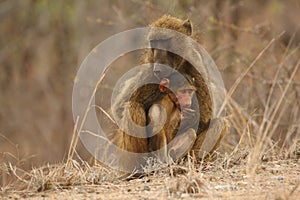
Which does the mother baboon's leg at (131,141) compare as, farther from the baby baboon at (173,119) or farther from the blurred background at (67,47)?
the blurred background at (67,47)

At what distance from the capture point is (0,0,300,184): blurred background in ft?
32.4

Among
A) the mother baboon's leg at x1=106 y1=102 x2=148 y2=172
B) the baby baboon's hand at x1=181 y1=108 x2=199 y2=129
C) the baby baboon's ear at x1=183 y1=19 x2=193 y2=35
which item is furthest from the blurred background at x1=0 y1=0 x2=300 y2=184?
the mother baboon's leg at x1=106 y1=102 x2=148 y2=172

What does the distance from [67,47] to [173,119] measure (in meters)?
9.73

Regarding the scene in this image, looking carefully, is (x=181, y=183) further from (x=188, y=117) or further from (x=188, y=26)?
(x=188, y=26)

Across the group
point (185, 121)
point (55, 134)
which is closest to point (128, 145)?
point (185, 121)

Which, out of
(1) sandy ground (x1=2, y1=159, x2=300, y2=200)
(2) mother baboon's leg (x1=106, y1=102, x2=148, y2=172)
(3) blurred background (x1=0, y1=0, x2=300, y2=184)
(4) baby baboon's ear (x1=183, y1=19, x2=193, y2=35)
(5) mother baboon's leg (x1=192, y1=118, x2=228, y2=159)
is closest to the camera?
(1) sandy ground (x1=2, y1=159, x2=300, y2=200)

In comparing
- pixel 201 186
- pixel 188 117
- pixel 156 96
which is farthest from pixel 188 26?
pixel 201 186

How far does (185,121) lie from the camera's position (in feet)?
18.3

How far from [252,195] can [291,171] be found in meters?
1.07

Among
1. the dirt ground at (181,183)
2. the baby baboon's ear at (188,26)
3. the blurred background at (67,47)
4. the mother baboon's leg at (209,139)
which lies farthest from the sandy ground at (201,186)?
the blurred background at (67,47)

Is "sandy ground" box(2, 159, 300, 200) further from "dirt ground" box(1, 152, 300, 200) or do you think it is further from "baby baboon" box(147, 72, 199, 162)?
"baby baboon" box(147, 72, 199, 162)

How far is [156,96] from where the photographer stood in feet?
18.3

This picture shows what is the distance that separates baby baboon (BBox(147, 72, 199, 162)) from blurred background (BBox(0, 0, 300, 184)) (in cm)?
346

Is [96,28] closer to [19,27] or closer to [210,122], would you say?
[19,27]
